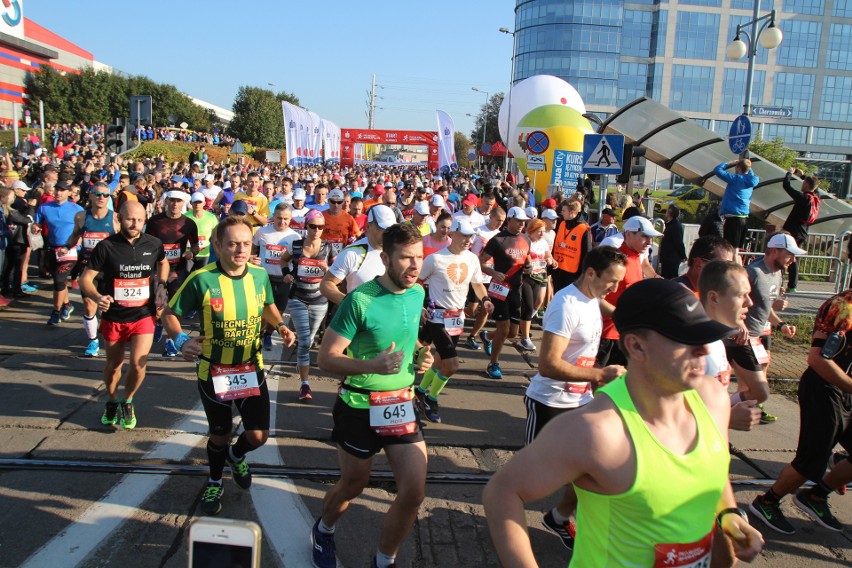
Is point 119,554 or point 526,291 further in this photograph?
point 526,291

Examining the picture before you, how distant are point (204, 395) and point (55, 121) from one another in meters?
64.6

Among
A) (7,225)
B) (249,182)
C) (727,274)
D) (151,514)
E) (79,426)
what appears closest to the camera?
(727,274)

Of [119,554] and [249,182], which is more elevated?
[249,182]

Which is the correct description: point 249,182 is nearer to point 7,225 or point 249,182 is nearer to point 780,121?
point 7,225

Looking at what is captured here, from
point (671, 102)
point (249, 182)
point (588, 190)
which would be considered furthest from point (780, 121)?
point (249, 182)

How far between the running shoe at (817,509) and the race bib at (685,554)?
308cm

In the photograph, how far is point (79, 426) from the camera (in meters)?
5.27

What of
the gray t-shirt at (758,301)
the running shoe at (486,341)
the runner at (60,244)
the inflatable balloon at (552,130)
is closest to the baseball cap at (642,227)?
the gray t-shirt at (758,301)

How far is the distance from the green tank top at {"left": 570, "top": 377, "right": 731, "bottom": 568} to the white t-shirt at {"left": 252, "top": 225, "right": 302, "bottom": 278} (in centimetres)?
597

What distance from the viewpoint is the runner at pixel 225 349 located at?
398 cm

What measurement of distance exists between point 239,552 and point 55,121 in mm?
67204

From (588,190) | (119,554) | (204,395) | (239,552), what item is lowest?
(119,554)

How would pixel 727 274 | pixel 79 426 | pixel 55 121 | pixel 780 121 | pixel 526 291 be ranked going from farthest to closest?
1. pixel 780 121
2. pixel 55 121
3. pixel 526 291
4. pixel 79 426
5. pixel 727 274

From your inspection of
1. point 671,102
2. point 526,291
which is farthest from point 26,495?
point 671,102
